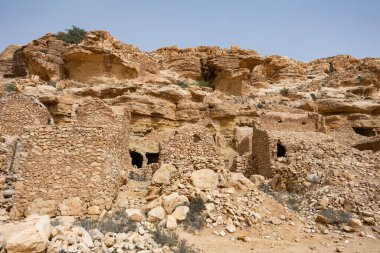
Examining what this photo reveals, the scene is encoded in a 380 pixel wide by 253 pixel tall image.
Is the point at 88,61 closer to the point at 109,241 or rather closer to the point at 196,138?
the point at 196,138

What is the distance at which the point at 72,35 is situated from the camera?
3294 cm

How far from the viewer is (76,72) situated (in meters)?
23.3

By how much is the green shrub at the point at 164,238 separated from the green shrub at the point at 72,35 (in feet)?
93.6

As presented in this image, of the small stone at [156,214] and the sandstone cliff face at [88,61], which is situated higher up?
the sandstone cliff face at [88,61]

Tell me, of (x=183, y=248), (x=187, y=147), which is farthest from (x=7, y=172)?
(x=187, y=147)

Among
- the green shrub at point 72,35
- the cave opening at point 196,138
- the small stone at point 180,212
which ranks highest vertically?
the green shrub at point 72,35

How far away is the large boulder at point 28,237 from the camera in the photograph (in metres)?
4.20

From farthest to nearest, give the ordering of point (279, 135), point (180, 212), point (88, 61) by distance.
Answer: point (88, 61), point (279, 135), point (180, 212)

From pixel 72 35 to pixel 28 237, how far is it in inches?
1268

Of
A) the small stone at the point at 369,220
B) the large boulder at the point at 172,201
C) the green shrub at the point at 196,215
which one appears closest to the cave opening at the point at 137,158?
→ the large boulder at the point at 172,201

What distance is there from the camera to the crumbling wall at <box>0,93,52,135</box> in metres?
11.0

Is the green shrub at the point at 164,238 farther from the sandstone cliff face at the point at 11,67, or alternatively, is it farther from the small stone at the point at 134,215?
the sandstone cliff face at the point at 11,67

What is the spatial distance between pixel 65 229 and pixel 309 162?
8.11 metres

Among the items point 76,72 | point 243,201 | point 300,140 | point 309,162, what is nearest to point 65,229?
point 243,201
